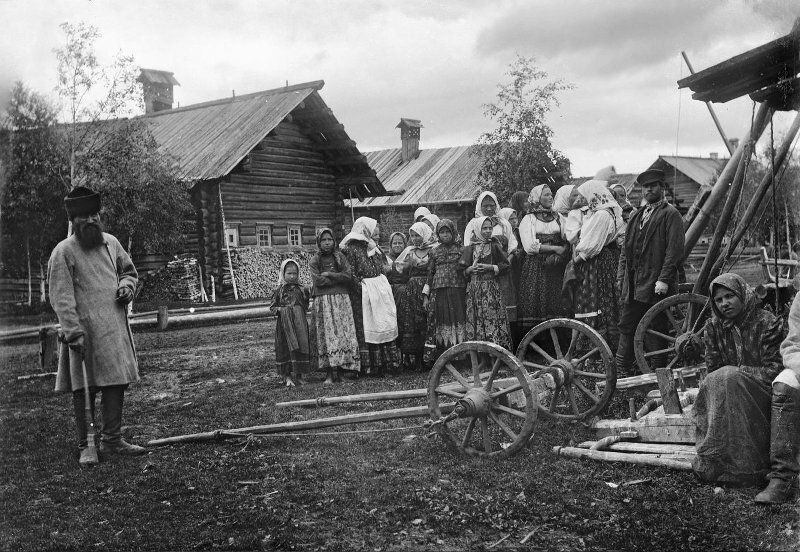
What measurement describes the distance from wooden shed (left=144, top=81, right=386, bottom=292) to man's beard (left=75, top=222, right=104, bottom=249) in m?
12.0

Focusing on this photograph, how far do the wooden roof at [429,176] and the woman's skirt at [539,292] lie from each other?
15.0m

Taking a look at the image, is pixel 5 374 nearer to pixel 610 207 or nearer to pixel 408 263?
pixel 408 263

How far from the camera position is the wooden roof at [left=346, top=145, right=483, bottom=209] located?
2520cm

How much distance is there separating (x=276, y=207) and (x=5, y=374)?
454 inches

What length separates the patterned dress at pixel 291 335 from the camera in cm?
812

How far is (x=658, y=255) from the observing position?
6.42m

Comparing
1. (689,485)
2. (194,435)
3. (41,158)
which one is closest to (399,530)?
(689,485)

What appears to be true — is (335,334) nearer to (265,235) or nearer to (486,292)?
(486,292)

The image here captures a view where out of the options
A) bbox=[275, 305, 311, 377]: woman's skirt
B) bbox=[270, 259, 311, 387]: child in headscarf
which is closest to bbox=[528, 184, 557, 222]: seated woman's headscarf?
bbox=[270, 259, 311, 387]: child in headscarf

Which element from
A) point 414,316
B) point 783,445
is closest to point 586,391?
point 783,445

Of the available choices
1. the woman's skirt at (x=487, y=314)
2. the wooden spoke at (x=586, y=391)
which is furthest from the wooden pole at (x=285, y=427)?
the woman's skirt at (x=487, y=314)

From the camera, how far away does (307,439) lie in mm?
5480

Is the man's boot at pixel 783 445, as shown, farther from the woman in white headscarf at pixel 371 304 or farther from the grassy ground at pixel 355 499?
the woman in white headscarf at pixel 371 304

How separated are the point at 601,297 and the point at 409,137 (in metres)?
23.5
